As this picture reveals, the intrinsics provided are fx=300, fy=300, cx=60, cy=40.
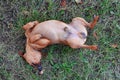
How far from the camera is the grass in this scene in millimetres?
3383

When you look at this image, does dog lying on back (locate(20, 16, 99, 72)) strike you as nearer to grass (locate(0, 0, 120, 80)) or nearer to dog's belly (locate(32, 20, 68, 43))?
dog's belly (locate(32, 20, 68, 43))

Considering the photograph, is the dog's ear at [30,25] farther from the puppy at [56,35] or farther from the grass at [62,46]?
the grass at [62,46]

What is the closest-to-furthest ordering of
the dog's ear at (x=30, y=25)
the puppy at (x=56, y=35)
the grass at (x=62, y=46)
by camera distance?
the puppy at (x=56, y=35), the dog's ear at (x=30, y=25), the grass at (x=62, y=46)

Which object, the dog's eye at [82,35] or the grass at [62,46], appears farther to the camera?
the grass at [62,46]

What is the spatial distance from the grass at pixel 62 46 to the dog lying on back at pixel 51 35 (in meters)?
0.18

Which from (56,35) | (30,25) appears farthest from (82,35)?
(30,25)

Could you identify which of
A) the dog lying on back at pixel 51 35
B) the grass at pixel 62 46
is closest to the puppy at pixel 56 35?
the dog lying on back at pixel 51 35

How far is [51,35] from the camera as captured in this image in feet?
10.3

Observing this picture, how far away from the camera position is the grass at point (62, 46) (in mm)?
3383

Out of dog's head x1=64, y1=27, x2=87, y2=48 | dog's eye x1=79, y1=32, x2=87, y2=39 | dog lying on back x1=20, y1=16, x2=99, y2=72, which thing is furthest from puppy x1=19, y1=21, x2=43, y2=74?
dog's eye x1=79, y1=32, x2=87, y2=39

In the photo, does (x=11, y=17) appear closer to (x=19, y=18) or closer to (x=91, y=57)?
(x=19, y=18)

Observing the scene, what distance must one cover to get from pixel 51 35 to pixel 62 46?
353 millimetres

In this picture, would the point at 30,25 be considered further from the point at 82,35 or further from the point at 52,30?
the point at 82,35

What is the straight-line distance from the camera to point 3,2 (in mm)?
3422
